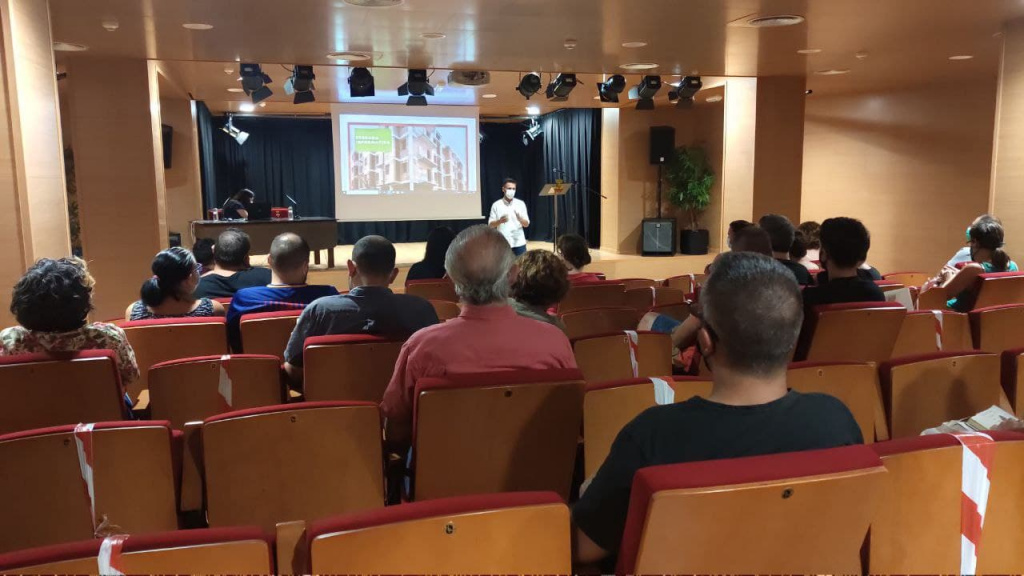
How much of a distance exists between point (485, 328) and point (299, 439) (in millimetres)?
706

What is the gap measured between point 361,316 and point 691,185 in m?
11.2

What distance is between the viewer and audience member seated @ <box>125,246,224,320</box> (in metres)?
3.59

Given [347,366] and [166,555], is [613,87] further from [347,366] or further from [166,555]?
[166,555]

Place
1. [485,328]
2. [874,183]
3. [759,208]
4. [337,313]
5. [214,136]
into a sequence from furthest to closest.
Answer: [214,136] < [874,183] < [759,208] < [337,313] < [485,328]

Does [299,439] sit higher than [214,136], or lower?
lower

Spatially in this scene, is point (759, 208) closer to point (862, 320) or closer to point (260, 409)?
point (862, 320)

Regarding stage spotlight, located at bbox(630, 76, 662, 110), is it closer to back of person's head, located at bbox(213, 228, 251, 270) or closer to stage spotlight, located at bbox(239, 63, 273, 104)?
stage spotlight, located at bbox(239, 63, 273, 104)

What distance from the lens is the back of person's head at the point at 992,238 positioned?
15.8 feet

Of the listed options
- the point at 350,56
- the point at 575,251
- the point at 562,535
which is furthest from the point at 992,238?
the point at 350,56

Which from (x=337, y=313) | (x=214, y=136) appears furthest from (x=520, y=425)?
(x=214, y=136)

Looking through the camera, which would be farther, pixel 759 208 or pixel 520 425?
pixel 759 208

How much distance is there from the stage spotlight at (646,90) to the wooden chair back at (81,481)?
343 inches

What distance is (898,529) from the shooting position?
1553mm

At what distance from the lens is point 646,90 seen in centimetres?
977
